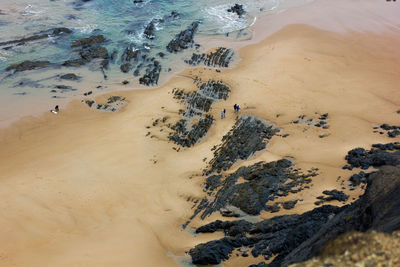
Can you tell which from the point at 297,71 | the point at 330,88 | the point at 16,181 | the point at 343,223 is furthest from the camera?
the point at 297,71

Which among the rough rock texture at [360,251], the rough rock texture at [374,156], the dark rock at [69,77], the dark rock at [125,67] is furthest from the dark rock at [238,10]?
the rough rock texture at [360,251]

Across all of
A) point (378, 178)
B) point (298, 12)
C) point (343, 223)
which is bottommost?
point (343, 223)

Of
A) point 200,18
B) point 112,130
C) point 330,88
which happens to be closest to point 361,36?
point 330,88

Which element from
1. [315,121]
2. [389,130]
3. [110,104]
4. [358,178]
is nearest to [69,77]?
[110,104]

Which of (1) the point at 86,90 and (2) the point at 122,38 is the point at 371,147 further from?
(2) the point at 122,38

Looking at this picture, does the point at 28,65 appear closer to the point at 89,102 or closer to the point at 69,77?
the point at 69,77

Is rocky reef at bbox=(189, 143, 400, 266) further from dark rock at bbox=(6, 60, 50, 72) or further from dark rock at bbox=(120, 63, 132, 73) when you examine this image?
dark rock at bbox=(6, 60, 50, 72)
